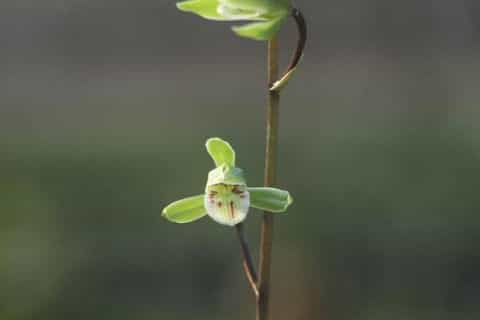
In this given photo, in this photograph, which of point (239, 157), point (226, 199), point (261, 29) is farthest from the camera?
point (239, 157)

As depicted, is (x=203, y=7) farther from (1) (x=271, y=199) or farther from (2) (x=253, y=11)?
(1) (x=271, y=199)

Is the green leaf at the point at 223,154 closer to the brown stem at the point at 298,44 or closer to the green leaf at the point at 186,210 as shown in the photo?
the green leaf at the point at 186,210

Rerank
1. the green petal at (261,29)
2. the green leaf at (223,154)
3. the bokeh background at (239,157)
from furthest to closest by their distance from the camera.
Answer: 1. the bokeh background at (239,157)
2. the green leaf at (223,154)
3. the green petal at (261,29)

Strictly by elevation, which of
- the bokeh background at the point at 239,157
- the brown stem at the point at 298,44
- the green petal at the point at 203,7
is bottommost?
the bokeh background at the point at 239,157

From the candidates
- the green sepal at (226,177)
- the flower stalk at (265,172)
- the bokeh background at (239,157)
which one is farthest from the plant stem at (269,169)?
the bokeh background at (239,157)

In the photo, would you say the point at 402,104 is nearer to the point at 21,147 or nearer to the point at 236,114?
the point at 236,114

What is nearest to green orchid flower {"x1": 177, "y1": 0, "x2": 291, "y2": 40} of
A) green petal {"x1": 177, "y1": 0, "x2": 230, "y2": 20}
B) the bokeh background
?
green petal {"x1": 177, "y1": 0, "x2": 230, "y2": 20}

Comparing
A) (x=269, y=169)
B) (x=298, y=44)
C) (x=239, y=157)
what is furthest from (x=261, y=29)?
(x=239, y=157)
